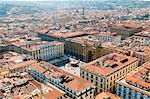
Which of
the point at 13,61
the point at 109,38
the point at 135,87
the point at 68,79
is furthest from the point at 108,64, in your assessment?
the point at 109,38

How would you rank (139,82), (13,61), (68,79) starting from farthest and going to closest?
(13,61), (68,79), (139,82)

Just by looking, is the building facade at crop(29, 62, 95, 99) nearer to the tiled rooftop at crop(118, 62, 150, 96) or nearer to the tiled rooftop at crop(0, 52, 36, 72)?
the tiled rooftop at crop(118, 62, 150, 96)

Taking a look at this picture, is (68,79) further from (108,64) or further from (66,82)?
(108,64)

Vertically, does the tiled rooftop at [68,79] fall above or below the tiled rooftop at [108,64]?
below

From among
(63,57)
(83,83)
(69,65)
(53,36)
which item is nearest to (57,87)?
(83,83)

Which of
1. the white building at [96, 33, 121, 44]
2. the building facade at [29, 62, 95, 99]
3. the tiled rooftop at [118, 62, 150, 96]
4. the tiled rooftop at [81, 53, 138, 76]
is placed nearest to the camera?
the tiled rooftop at [118, 62, 150, 96]

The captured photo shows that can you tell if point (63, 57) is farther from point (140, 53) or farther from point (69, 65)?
point (140, 53)

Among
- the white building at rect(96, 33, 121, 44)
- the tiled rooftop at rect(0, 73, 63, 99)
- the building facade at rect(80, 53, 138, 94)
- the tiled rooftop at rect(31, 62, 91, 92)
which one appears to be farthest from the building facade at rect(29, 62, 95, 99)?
the white building at rect(96, 33, 121, 44)

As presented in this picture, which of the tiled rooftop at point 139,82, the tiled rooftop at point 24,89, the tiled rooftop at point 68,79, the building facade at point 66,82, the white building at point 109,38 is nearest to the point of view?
the tiled rooftop at point 24,89

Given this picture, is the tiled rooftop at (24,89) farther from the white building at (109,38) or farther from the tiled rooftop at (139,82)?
the white building at (109,38)

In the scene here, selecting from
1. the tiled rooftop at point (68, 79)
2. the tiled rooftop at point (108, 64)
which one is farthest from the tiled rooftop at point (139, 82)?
the tiled rooftop at point (68, 79)

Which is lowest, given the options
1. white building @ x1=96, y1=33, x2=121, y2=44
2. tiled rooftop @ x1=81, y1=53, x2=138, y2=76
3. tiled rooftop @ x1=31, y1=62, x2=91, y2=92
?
tiled rooftop @ x1=31, y1=62, x2=91, y2=92
